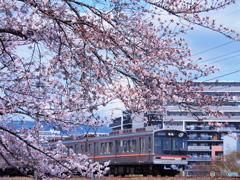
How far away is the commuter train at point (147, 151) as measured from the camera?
17891 millimetres

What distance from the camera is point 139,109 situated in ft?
16.9

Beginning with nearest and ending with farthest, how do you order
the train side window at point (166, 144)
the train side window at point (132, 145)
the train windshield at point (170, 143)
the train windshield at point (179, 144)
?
the train windshield at point (170, 143), the train side window at point (166, 144), the train side window at point (132, 145), the train windshield at point (179, 144)

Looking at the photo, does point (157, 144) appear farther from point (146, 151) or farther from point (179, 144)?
point (179, 144)

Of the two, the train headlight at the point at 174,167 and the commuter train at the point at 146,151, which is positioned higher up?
the commuter train at the point at 146,151

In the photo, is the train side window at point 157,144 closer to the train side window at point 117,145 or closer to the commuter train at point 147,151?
the commuter train at point 147,151

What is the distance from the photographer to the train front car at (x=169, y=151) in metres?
17.9

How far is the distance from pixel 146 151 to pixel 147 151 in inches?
2.0

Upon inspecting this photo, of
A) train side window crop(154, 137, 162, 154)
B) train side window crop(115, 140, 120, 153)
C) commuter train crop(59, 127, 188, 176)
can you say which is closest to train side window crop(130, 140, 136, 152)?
commuter train crop(59, 127, 188, 176)

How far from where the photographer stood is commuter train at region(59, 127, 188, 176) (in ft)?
58.7

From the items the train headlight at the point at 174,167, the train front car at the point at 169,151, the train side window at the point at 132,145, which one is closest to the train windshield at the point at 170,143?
the train front car at the point at 169,151

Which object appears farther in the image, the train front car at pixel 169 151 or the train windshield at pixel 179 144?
the train windshield at pixel 179 144

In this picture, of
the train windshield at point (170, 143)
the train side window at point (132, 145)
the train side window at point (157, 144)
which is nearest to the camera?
the train side window at point (157, 144)

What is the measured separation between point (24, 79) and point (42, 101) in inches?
16.6

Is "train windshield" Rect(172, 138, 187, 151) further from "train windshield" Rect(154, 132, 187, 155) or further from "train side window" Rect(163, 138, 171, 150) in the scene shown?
"train side window" Rect(163, 138, 171, 150)
